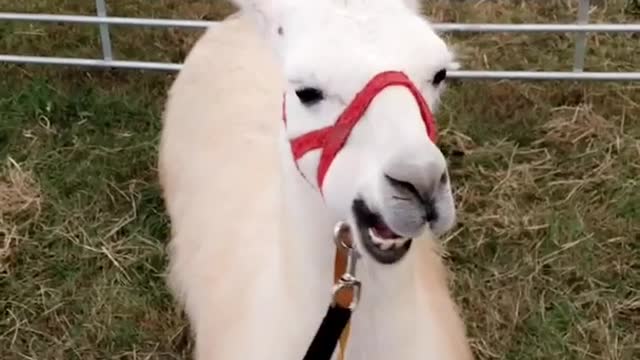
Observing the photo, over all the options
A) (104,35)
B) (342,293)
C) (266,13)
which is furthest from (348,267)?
(104,35)

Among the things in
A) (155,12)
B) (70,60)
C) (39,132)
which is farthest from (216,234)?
(155,12)

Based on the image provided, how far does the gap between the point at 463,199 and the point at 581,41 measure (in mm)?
849

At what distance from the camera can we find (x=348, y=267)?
199cm

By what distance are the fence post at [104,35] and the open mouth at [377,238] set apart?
9.01 ft

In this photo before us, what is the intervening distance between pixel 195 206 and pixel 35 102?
147 cm

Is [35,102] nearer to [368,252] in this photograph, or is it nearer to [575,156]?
[575,156]

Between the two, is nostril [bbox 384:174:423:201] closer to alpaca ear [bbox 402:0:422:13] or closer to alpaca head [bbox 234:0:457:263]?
alpaca head [bbox 234:0:457:263]

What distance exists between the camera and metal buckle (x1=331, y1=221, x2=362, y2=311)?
1.92 meters

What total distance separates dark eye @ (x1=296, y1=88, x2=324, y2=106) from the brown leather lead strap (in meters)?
0.25

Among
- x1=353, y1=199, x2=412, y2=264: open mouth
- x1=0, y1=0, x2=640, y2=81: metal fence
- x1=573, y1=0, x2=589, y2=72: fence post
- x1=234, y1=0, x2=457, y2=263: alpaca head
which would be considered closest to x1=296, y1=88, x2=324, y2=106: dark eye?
x1=234, y1=0, x2=457, y2=263: alpaca head

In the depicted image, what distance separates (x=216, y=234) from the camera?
2.87 m

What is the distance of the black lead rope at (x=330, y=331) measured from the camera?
1.98 meters

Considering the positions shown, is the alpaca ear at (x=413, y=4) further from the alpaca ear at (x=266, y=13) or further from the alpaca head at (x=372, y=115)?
the alpaca ear at (x=266, y=13)

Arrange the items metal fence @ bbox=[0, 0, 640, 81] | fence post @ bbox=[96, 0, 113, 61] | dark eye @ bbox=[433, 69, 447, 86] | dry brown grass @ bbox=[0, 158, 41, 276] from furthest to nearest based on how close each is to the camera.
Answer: fence post @ bbox=[96, 0, 113, 61]
metal fence @ bbox=[0, 0, 640, 81]
dry brown grass @ bbox=[0, 158, 41, 276]
dark eye @ bbox=[433, 69, 447, 86]
